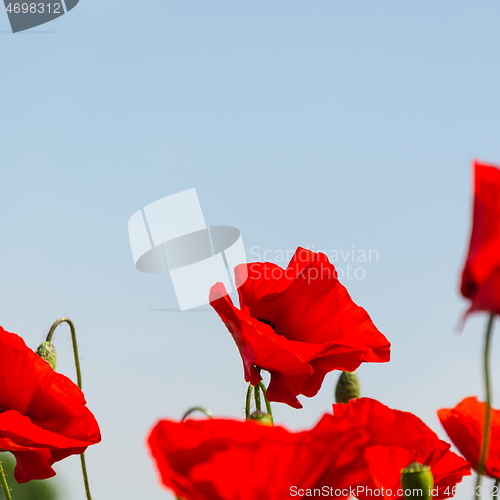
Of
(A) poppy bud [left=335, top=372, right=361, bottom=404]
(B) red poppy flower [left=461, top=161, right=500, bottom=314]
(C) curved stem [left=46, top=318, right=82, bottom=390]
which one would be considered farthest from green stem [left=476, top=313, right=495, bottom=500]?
(C) curved stem [left=46, top=318, right=82, bottom=390]

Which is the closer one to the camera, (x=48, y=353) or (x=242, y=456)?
(x=242, y=456)

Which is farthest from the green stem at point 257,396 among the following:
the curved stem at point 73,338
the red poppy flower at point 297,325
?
the curved stem at point 73,338

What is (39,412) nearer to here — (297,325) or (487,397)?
(297,325)

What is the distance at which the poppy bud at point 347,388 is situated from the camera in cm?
79

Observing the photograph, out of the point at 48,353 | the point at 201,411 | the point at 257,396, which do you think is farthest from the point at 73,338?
the point at 201,411

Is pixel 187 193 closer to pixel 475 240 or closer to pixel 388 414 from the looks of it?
pixel 388 414

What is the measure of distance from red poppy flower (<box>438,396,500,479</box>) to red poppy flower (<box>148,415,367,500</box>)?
205 mm

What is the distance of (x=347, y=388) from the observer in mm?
789

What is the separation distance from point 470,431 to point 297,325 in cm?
23

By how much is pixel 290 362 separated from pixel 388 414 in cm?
11

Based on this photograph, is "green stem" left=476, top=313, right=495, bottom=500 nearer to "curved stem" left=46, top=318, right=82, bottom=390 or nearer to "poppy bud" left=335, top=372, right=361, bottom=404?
"poppy bud" left=335, top=372, right=361, bottom=404

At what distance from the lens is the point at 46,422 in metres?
0.73

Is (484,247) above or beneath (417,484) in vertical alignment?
above

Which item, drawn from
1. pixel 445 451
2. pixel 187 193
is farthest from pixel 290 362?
pixel 187 193
